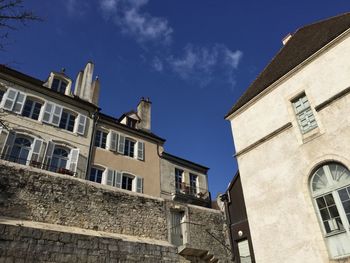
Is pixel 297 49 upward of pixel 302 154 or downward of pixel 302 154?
upward

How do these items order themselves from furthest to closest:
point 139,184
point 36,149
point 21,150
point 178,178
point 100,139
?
point 178,178 → point 100,139 → point 139,184 → point 36,149 → point 21,150

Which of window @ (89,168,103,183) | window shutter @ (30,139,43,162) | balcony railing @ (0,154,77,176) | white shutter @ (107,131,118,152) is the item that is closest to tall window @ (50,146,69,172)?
balcony railing @ (0,154,77,176)

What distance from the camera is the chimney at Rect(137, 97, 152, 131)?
65.2 feet

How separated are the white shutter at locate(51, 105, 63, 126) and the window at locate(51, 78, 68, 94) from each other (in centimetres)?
140

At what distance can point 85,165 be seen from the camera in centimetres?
1470

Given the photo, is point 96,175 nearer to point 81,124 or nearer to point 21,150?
point 81,124

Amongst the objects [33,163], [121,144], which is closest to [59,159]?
[33,163]

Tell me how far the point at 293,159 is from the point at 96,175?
381 inches

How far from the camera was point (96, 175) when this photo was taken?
50.0 ft

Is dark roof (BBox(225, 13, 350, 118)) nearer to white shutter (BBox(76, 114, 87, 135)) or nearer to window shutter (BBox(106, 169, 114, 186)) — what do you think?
window shutter (BBox(106, 169, 114, 186))

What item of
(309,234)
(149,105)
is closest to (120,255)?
(309,234)

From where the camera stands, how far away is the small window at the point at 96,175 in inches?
592

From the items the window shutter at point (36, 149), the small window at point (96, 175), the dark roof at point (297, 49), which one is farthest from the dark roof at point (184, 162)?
the window shutter at point (36, 149)

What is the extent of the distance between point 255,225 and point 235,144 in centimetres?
332
